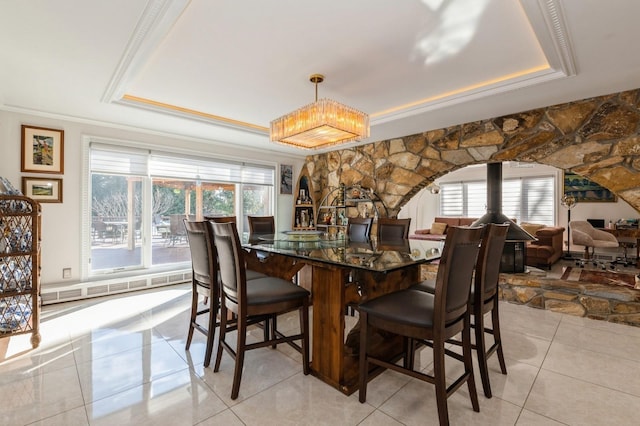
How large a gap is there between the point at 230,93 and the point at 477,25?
218 cm

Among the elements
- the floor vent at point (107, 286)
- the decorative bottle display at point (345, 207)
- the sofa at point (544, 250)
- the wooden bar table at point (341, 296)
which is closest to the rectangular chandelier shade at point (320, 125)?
the wooden bar table at point (341, 296)

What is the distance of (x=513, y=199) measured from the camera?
7492 millimetres

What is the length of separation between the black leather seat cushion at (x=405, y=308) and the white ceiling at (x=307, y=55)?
1.67m

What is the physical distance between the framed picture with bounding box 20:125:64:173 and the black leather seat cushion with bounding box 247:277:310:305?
308 cm

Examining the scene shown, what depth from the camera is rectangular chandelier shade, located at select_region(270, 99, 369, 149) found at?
90.9 inches

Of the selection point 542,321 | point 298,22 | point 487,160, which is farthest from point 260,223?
point 542,321

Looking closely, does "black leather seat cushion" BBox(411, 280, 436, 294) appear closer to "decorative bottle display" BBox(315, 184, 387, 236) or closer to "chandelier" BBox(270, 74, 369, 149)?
"chandelier" BBox(270, 74, 369, 149)

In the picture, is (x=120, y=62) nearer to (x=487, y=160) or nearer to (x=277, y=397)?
(x=277, y=397)

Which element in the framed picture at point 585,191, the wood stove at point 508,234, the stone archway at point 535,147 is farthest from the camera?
the framed picture at point 585,191

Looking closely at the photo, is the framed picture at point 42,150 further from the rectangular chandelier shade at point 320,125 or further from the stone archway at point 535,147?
the stone archway at point 535,147

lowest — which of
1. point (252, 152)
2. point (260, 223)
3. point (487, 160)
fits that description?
point (260, 223)

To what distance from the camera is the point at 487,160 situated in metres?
3.65

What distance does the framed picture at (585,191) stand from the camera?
20.3 feet

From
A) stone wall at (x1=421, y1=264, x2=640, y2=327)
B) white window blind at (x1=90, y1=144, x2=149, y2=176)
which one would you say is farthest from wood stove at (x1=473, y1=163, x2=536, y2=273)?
white window blind at (x1=90, y1=144, x2=149, y2=176)
